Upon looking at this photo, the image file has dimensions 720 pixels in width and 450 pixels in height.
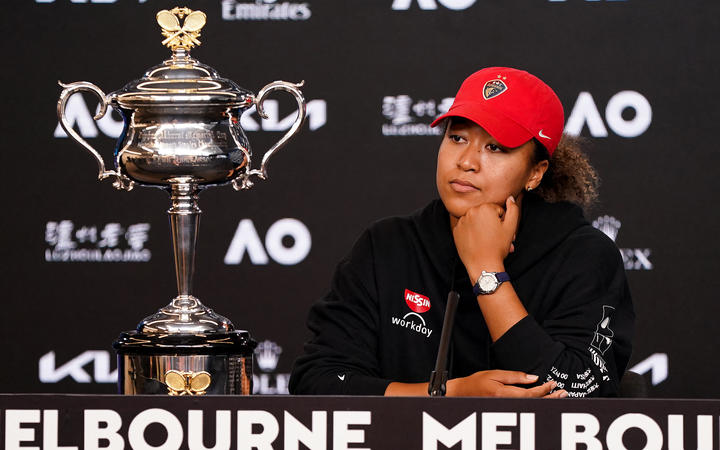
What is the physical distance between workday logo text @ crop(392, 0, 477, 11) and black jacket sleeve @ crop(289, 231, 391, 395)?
151cm

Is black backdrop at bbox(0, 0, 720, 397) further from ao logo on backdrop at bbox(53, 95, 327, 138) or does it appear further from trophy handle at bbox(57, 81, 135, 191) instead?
trophy handle at bbox(57, 81, 135, 191)

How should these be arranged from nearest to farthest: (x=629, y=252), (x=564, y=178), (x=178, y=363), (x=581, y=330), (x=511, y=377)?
(x=178, y=363) → (x=511, y=377) → (x=581, y=330) → (x=564, y=178) → (x=629, y=252)

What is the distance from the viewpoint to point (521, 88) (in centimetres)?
180

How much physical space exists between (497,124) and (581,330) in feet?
1.26

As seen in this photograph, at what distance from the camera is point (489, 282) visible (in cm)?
173

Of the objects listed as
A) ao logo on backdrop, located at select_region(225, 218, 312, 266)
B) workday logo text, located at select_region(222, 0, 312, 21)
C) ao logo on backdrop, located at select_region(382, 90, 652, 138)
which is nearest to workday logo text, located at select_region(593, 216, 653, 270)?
ao logo on backdrop, located at select_region(382, 90, 652, 138)

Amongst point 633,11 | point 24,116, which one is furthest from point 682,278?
point 24,116

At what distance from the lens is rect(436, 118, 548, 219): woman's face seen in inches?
71.6

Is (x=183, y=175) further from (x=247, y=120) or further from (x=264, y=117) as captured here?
(x=247, y=120)

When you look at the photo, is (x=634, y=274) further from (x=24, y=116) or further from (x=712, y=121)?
(x=24, y=116)

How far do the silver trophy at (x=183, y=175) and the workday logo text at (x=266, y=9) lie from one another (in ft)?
5.61

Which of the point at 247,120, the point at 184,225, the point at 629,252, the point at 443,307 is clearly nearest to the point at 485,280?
the point at 443,307

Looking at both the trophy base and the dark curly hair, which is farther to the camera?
the dark curly hair

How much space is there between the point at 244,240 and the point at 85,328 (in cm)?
59
